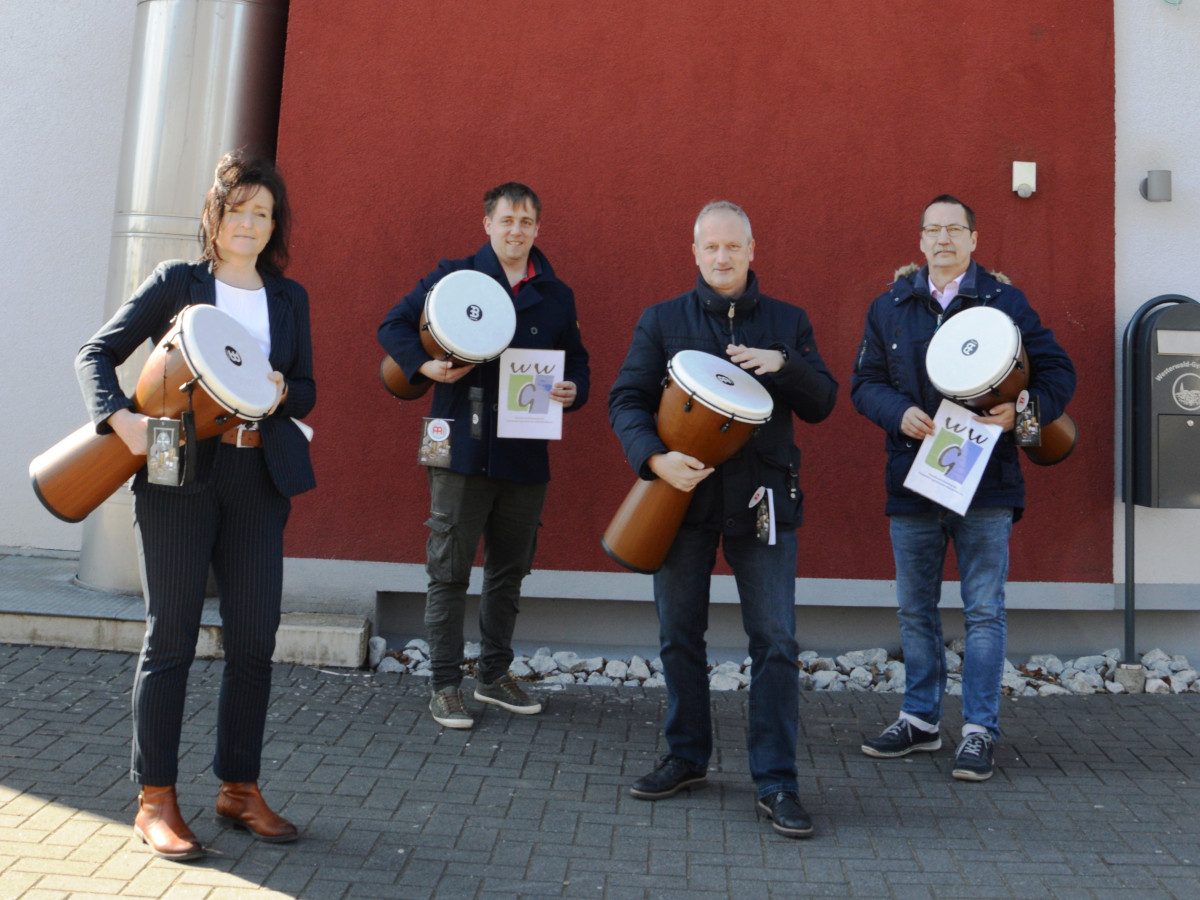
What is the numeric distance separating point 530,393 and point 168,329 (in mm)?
1545

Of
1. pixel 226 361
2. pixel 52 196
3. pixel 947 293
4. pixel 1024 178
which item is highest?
pixel 1024 178

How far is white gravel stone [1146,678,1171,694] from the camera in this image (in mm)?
5191

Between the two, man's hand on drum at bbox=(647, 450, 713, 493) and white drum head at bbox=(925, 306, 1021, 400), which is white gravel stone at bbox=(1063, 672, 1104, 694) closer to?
white drum head at bbox=(925, 306, 1021, 400)

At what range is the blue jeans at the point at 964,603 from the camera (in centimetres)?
409

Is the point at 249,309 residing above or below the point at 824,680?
above

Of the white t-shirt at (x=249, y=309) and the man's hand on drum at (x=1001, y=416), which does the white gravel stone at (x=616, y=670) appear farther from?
the white t-shirt at (x=249, y=309)

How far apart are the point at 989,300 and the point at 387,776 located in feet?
9.25

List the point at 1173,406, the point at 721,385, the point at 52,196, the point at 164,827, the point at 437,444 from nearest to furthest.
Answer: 1. the point at 164,827
2. the point at 721,385
3. the point at 437,444
4. the point at 1173,406
5. the point at 52,196

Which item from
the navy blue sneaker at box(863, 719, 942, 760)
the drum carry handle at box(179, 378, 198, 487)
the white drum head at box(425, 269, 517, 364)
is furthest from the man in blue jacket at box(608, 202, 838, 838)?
the drum carry handle at box(179, 378, 198, 487)

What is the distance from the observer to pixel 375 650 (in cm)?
527

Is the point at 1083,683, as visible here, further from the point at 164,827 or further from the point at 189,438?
the point at 189,438

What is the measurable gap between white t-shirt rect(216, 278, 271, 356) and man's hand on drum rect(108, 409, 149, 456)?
457 millimetres

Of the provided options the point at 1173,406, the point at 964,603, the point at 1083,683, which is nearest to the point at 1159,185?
the point at 1173,406

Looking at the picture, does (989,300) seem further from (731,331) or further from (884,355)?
(731,331)
